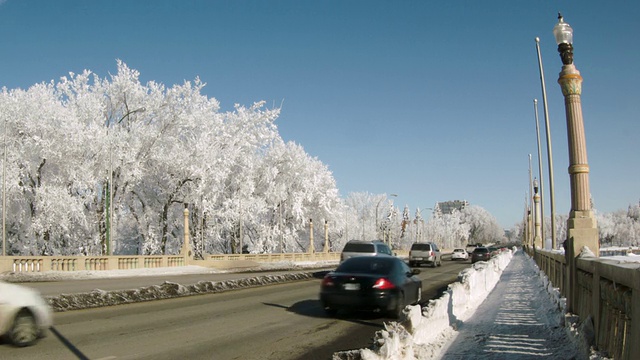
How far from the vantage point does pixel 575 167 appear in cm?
A: 1045

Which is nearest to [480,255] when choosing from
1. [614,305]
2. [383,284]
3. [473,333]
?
[383,284]

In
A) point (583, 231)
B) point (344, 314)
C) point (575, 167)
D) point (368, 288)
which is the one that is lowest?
point (344, 314)

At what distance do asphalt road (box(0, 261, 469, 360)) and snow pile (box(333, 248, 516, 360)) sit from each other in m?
1.21

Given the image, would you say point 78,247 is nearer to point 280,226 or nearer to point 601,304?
point 280,226

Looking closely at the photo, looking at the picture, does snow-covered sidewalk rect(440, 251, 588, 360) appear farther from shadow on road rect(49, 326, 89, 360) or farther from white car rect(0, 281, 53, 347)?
white car rect(0, 281, 53, 347)

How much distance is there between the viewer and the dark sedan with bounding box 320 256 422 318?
12.8m

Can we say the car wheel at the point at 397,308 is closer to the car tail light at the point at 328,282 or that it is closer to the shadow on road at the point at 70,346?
the car tail light at the point at 328,282

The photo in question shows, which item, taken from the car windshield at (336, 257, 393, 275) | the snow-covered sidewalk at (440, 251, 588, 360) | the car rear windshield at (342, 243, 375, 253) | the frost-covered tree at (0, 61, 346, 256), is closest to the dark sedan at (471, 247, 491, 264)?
the frost-covered tree at (0, 61, 346, 256)

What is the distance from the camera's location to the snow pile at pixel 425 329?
6.39 meters

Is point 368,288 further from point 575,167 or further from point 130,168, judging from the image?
point 130,168

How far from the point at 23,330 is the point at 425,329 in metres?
6.36

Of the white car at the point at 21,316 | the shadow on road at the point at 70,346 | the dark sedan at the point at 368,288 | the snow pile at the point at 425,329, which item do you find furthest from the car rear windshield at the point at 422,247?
the white car at the point at 21,316

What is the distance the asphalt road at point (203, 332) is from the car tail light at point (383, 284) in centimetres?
77

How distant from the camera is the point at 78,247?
45125 mm
